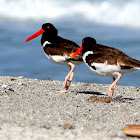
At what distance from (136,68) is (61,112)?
117 inches

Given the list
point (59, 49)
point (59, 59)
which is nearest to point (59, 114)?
point (59, 59)

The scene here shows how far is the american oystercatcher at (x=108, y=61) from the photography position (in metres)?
9.63

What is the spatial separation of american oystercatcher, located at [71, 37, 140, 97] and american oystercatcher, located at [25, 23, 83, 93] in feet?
A: 1.86

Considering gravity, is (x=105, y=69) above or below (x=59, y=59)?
below

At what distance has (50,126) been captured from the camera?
6.92 meters

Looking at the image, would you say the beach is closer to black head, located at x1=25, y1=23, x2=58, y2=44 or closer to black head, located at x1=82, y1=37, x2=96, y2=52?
black head, located at x1=82, y1=37, x2=96, y2=52

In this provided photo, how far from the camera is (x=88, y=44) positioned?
10570mm

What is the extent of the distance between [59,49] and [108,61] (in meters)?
1.98

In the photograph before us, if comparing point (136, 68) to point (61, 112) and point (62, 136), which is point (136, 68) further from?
point (62, 136)

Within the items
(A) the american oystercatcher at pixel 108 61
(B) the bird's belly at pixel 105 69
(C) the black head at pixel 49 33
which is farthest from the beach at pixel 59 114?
(C) the black head at pixel 49 33

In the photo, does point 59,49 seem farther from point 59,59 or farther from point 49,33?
point 49,33

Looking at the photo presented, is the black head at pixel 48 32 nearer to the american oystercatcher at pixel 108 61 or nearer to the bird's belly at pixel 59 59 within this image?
the bird's belly at pixel 59 59

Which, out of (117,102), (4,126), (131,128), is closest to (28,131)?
(4,126)

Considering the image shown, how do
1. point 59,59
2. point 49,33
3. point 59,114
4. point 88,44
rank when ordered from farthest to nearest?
1. point 49,33
2. point 59,59
3. point 88,44
4. point 59,114
